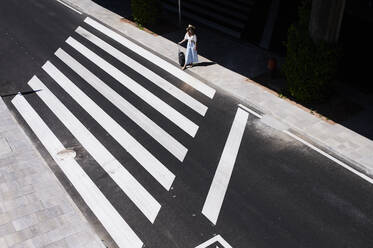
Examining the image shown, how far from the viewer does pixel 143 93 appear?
15.6 meters

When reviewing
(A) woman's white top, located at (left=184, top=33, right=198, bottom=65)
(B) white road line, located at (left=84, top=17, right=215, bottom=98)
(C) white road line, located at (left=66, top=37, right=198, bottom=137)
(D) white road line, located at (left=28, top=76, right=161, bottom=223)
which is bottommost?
(D) white road line, located at (left=28, top=76, right=161, bottom=223)

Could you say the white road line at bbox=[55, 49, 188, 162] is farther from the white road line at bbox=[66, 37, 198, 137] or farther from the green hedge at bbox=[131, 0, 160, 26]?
the green hedge at bbox=[131, 0, 160, 26]

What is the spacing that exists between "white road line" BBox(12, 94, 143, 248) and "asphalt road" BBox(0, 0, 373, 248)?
113mm

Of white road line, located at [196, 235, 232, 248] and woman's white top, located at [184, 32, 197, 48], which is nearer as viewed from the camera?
white road line, located at [196, 235, 232, 248]

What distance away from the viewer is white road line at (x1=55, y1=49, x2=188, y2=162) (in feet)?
41.6

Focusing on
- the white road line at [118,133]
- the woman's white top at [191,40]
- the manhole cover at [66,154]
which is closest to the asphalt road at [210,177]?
the white road line at [118,133]

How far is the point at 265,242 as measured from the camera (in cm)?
952

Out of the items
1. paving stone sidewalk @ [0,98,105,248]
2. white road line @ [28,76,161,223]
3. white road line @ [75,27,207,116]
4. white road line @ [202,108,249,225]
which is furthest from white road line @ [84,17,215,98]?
paving stone sidewalk @ [0,98,105,248]

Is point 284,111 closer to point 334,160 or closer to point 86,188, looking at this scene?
point 334,160

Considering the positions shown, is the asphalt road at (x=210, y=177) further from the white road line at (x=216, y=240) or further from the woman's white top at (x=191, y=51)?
the woman's white top at (x=191, y=51)

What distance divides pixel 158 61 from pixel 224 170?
7.99 metres

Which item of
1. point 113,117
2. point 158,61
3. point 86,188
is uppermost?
point 158,61

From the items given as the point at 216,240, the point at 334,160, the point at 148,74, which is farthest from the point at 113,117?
the point at 334,160

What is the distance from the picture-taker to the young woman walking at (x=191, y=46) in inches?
A: 644
